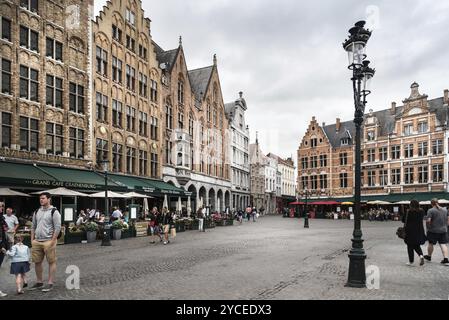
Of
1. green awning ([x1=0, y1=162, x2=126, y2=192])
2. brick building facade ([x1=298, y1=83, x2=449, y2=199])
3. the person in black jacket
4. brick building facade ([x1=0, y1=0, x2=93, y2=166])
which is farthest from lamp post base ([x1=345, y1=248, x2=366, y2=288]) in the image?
brick building facade ([x1=298, y1=83, x2=449, y2=199])

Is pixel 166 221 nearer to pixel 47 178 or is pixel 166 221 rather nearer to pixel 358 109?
pixel 47 178

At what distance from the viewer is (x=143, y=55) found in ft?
115

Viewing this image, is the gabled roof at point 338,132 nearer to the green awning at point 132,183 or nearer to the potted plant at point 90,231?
the green awning at point 132,183

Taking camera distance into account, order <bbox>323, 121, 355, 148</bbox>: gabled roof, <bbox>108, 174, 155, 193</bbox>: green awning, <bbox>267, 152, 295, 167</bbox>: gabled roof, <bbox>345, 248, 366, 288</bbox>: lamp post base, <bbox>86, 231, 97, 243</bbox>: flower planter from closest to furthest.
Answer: <bbox>345, 248, 366, 288</bbox>: lamp post base < <bbox>86, 231, 97, 243</bbox>: flower planter < <bbox>108, 174, 155, 193</bbox>: green awning < <bbox>323, 121, 355, 148</bbox>: gabled roof < <bbox>267, 152, 295, 167</bbox>: gabled roof

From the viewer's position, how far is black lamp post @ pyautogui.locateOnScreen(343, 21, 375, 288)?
26.8 ft

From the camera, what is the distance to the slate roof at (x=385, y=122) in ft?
164

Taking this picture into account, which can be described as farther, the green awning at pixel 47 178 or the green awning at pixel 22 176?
the green awning at pixel 47 178

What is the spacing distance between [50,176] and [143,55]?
54.9ft

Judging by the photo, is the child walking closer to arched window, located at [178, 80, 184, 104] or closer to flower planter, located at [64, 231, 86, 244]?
flower planter, located at [64, 231, 86, 244]

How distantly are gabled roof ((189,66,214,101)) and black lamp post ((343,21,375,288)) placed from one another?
39.1 m

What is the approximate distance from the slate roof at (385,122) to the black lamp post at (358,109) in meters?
46.1

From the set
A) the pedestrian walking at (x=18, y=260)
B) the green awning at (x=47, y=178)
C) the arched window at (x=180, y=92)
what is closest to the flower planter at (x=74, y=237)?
the green awning at (x=47, y=178)
